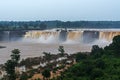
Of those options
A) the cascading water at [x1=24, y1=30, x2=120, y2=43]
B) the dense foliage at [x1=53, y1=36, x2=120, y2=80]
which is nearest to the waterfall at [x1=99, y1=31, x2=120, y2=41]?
→ the cascading water at [x1=24, y1=30, x2=120, y2=43]

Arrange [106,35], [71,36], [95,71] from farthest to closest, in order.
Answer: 1. [71,36]
2. [106,35]
3. [95,71]

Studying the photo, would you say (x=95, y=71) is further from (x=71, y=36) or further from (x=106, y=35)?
(x=71, y=36)

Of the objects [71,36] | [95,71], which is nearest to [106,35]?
[71,36]

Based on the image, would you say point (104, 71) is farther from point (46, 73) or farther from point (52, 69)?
point (52, 69)

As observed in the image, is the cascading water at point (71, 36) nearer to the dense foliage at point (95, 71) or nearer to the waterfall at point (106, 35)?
the waterfall at point (106, 35)

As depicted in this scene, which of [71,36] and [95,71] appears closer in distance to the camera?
[95,71]

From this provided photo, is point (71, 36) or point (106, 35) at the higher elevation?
point (106, 35)

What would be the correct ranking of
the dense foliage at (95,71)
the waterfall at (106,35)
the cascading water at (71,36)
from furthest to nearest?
the cascading water at (71,36)
the waterfall at (106,35)
the dense foliage at (95,71)

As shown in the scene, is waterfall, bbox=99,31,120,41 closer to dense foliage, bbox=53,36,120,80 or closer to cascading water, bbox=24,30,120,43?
cascading water, bbox=24,30,120,43

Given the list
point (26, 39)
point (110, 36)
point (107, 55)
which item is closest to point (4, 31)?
point (26, 39)

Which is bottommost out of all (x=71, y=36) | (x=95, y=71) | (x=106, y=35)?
(x=71, y=36)

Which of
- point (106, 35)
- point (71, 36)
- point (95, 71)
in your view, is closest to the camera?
point (95, 71)

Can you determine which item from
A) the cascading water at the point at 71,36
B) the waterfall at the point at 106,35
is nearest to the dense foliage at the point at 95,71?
the waterfall at the point at 106,35

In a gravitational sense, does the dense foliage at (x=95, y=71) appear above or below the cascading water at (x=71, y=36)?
above
